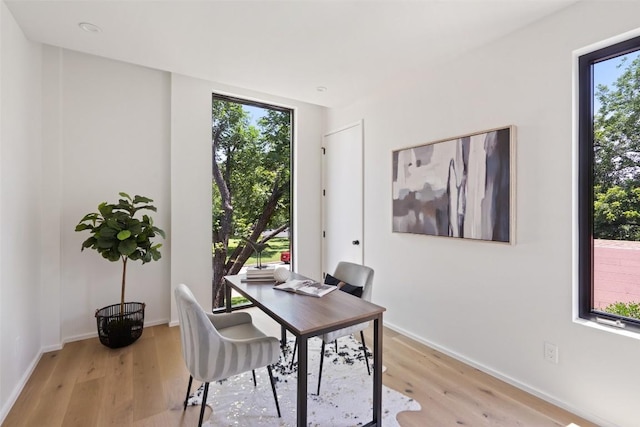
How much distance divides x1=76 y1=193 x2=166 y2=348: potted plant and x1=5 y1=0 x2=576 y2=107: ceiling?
51.4 inches

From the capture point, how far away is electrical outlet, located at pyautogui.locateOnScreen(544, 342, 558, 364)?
2.05m

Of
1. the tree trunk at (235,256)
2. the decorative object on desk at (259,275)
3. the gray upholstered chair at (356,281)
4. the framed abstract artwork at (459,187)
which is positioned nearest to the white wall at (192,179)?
the tree trunk at (235,256)

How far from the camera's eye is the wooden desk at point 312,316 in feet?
4.94

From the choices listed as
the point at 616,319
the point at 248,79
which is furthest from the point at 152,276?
the point at 616,319

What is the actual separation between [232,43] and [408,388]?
2.87 metres

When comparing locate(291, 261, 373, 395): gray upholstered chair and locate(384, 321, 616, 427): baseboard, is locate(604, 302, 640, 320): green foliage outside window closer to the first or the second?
locate(384, 321, 616, 427): baseboard

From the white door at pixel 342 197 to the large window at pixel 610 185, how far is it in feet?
6.70

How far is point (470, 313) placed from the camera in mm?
2564

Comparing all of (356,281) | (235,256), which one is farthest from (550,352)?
(235,256)

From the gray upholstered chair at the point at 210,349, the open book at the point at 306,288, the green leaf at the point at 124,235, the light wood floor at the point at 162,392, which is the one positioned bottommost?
the light wood floor at the point at 162,392

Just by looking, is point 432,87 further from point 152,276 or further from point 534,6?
point 152,276

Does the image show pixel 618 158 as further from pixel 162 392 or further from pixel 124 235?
pixel 124 235

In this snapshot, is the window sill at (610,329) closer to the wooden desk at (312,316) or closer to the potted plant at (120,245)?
the wooden desk at (312,316)

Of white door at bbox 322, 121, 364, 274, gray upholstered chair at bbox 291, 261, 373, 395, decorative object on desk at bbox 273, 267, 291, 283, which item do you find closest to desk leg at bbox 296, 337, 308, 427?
gray upholstered chair at bbox 291, 261, 373, 395
